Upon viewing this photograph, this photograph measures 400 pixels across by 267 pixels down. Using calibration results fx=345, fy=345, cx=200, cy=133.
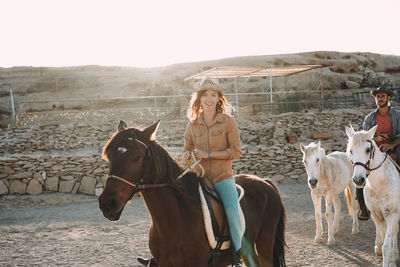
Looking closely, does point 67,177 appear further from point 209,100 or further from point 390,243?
point 390,243

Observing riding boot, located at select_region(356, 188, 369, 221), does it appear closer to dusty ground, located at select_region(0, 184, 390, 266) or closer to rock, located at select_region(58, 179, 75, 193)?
dusty ground, located at select_region(0, 184, 390, 266)

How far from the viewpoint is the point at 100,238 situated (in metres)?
6.88

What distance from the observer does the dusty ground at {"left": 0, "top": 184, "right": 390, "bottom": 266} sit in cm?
542

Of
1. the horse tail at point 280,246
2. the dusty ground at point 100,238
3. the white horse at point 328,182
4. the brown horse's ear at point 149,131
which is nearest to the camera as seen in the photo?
the brown horse's ear at point 149,131

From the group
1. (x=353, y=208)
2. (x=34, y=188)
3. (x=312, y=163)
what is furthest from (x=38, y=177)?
(x=353, y=208)

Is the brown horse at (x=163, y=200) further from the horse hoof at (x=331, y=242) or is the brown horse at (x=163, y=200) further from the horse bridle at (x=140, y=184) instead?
the horse hoof at (x=331, y=242)

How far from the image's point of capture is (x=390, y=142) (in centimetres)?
529

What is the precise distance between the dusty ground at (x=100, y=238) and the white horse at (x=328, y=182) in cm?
30

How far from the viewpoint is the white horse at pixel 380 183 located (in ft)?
14.3

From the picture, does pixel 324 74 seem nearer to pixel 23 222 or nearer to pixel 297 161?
pixel 297 161

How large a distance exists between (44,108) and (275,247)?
1002 inches

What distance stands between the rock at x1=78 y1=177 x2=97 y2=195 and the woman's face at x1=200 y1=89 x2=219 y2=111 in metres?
9.56

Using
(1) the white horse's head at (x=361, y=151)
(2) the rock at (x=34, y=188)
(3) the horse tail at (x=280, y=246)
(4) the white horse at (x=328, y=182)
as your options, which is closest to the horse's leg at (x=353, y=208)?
(4) the white horse at (x=328, y=182)

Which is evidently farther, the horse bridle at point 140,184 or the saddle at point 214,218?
the saddle at point 214,218
